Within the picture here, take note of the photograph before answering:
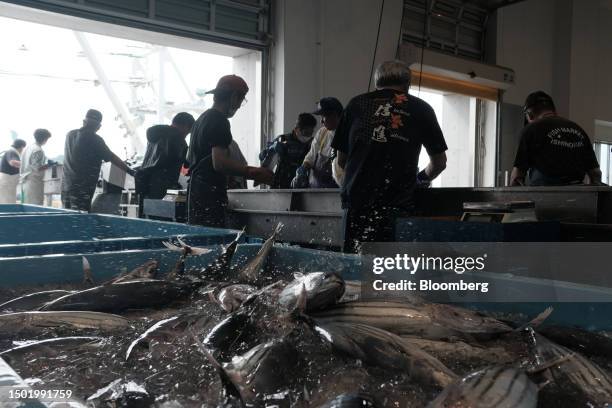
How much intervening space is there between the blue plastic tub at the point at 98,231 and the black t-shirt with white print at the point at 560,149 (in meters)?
2.49

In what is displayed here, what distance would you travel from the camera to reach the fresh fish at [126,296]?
1.58 meters

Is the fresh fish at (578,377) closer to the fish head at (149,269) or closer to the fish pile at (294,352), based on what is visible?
the fish pile at (294,352)

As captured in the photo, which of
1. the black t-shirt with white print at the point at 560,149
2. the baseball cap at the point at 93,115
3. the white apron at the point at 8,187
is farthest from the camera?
the white apron at the point at 8,187

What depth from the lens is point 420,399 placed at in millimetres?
1007

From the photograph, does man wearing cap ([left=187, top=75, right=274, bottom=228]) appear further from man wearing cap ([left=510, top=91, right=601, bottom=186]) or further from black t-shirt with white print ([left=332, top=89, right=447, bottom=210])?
man wearing cap ([left=510, top=91, right=601, bottom=186])

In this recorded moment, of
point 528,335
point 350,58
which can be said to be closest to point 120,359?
point 528,335

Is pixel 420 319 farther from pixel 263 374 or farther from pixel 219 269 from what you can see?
pixel 219 269

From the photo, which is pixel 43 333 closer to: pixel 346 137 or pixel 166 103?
pixel 346 137

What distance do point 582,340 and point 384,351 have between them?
1.80 feet

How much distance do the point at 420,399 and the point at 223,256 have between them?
1230 millimetres

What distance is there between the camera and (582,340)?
129cm

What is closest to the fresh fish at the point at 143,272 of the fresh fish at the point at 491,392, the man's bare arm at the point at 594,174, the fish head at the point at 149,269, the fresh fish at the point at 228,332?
the fish head at the point at 149,269

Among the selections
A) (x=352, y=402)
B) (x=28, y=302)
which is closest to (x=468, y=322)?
(x=352, y=402)

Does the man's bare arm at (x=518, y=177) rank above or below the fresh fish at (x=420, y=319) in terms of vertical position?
above
